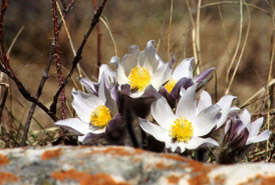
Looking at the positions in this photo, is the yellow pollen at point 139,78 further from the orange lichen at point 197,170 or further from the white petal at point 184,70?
the orange lichen at point 197,170

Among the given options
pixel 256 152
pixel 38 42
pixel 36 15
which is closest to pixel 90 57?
pixel 38 42

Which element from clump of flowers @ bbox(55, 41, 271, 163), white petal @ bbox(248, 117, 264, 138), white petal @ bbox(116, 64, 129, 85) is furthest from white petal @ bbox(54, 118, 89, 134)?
white petal @ bbox(248, 117, 264, 138)

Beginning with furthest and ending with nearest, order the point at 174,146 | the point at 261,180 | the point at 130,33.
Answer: the point at 130,33, the point at 174,146, the point at 261,180

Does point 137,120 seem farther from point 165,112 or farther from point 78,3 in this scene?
point 78,3

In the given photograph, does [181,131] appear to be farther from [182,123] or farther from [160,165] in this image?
[160,165]

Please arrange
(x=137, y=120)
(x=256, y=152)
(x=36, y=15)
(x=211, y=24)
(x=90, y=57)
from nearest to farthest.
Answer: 1. (x=137, y=120)
2. (x=256, y=152)
3. (x=90, y=57)
4. (x=211, y=24)
5. (x=36, y=15)

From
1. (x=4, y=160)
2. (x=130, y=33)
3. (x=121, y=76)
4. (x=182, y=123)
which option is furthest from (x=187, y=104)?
(x=130, y=33)
